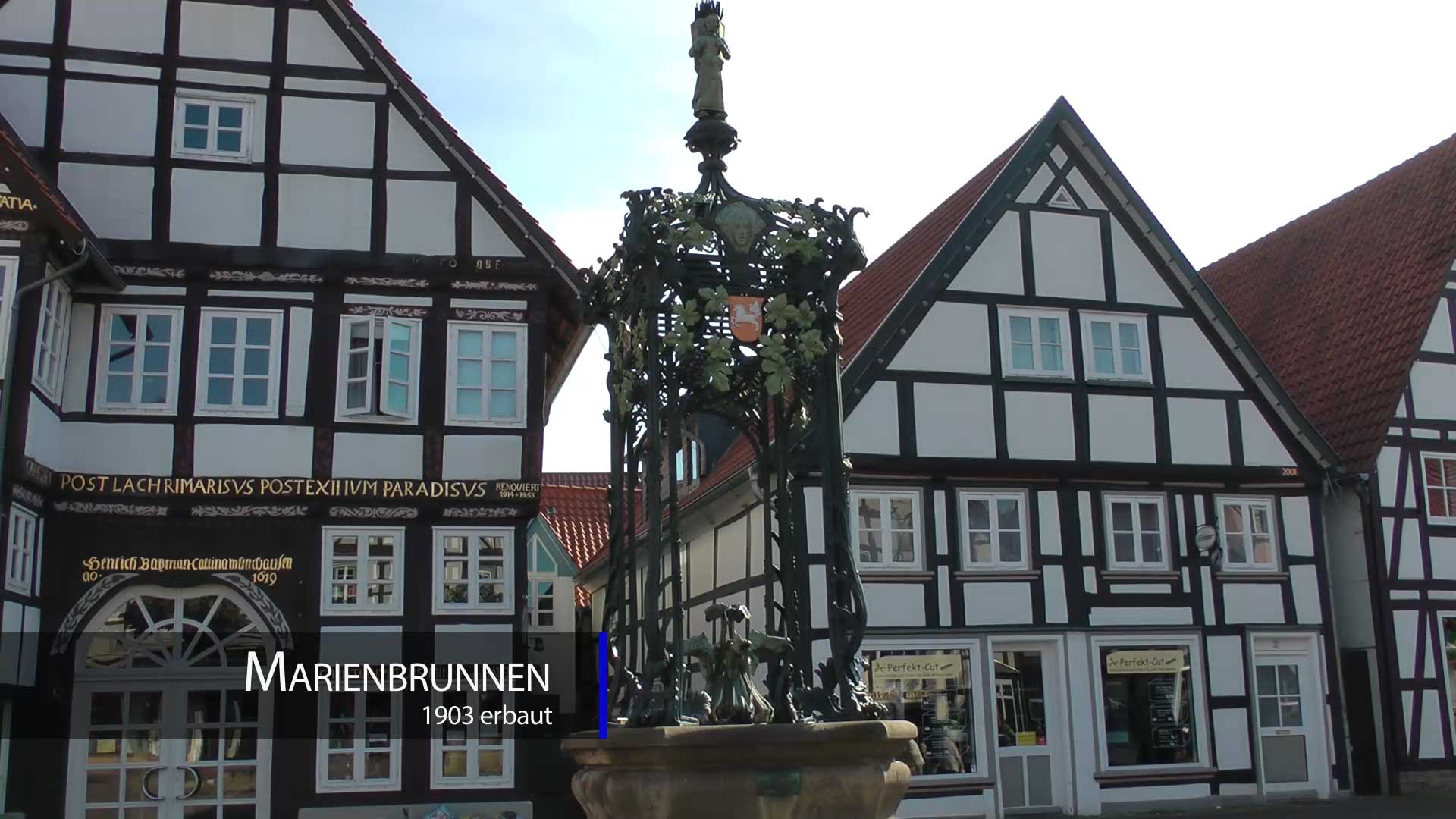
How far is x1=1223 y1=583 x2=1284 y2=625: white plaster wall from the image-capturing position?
727 inches

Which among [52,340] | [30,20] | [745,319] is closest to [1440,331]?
[745,319]

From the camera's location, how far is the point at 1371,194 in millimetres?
23219

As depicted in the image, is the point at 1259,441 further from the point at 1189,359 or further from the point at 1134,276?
the point at 1134,276

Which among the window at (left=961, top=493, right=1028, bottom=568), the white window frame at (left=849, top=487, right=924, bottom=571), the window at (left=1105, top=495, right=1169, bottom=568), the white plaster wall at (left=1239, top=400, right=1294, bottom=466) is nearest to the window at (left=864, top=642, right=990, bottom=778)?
the white window frame at (left=849, top=487, right=924, bottom=571)

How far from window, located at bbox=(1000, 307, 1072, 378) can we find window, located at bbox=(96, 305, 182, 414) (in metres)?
9.60

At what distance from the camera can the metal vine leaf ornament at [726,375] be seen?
730 centimetres

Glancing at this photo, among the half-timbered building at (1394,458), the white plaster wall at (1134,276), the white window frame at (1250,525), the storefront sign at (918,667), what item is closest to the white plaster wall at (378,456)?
the storefront sign at (918,667)

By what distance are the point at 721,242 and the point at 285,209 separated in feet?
33.0

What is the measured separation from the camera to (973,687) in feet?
57.0

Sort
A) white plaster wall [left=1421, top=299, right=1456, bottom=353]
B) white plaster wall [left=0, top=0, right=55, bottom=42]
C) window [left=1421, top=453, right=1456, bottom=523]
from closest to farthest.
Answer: white plaster wall [left=0, top=0, right=55, bottom=42] → window [left=1421, top=453, right=1456, bottom=523] → white plaster wall [left=1421, top=299, right=1456, bottom=353]

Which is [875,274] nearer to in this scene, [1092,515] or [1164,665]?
[1092,515]

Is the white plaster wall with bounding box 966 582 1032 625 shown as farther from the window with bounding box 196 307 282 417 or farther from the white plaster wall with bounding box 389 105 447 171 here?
the window with bounding box 196 307 282 417

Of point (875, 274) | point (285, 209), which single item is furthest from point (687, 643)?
point (875, 274)

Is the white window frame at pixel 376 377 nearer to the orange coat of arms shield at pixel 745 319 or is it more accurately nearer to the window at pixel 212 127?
the window at pixel 212 127
